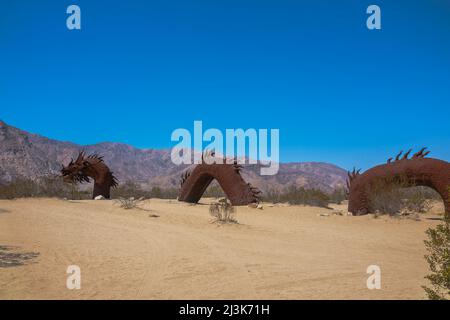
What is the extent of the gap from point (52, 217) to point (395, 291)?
457 inches

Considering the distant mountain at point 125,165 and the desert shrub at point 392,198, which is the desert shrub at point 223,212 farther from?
the distant mountain at point 125,165

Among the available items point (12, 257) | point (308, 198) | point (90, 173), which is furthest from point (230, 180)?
point (12, 257)

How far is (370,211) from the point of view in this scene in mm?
16219

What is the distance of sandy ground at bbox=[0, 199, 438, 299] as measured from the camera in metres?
5.15

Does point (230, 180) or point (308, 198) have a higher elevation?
point (230, 180)

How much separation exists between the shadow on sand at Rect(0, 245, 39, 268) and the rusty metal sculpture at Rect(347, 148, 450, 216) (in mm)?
13349

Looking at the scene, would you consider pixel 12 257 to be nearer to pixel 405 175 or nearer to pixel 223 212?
pixel 223 212

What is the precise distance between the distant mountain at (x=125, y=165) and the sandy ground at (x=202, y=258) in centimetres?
2632

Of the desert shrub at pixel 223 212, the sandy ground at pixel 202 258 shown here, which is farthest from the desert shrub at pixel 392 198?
the desert shrub at pixel 223 212

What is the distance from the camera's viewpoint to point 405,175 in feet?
50.5

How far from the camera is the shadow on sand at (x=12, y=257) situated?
625 centimetres

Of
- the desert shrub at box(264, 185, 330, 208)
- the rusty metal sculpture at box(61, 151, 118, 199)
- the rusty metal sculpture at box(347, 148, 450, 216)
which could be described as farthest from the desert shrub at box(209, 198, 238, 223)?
the rusty metal sculpture at box(61, 151, 118, 199)

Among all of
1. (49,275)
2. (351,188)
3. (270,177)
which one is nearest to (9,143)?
(270,177)

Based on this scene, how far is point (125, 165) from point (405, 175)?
76.3 metres
